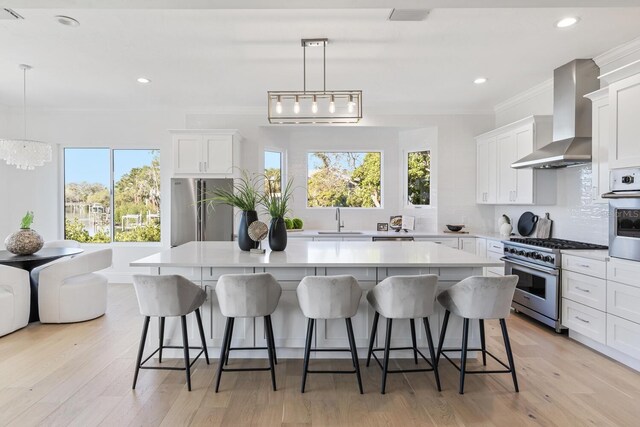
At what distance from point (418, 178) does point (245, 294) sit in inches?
176

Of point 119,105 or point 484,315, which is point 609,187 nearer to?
point 484,315

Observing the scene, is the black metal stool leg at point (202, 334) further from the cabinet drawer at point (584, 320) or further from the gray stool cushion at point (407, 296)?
the cabinet drawer at point (584, 320)

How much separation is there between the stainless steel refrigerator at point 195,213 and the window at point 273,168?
34.2 inches

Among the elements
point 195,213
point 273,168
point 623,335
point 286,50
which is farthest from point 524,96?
point 195,213

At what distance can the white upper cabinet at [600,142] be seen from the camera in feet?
11.0

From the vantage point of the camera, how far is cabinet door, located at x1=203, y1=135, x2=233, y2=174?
534cm

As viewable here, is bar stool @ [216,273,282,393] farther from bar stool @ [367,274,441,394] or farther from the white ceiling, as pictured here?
the white ceiling

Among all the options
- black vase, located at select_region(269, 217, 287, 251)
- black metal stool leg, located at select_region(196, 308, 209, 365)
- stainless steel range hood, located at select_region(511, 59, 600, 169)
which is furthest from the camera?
stainless steel range hood, located at select_region(511, 59, 600, 169)

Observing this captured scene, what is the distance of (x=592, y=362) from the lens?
310 cm

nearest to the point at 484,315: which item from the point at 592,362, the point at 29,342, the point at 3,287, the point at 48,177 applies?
the point at 592,362

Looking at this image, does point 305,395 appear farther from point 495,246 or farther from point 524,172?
point 524,172

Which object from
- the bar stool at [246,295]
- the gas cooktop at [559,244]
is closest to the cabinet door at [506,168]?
the gas cooktop at [559,244]

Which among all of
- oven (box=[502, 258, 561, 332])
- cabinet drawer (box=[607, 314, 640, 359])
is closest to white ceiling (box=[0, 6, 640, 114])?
oven (box=[502, 258, 561, 332])

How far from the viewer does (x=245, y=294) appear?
2500 mm
